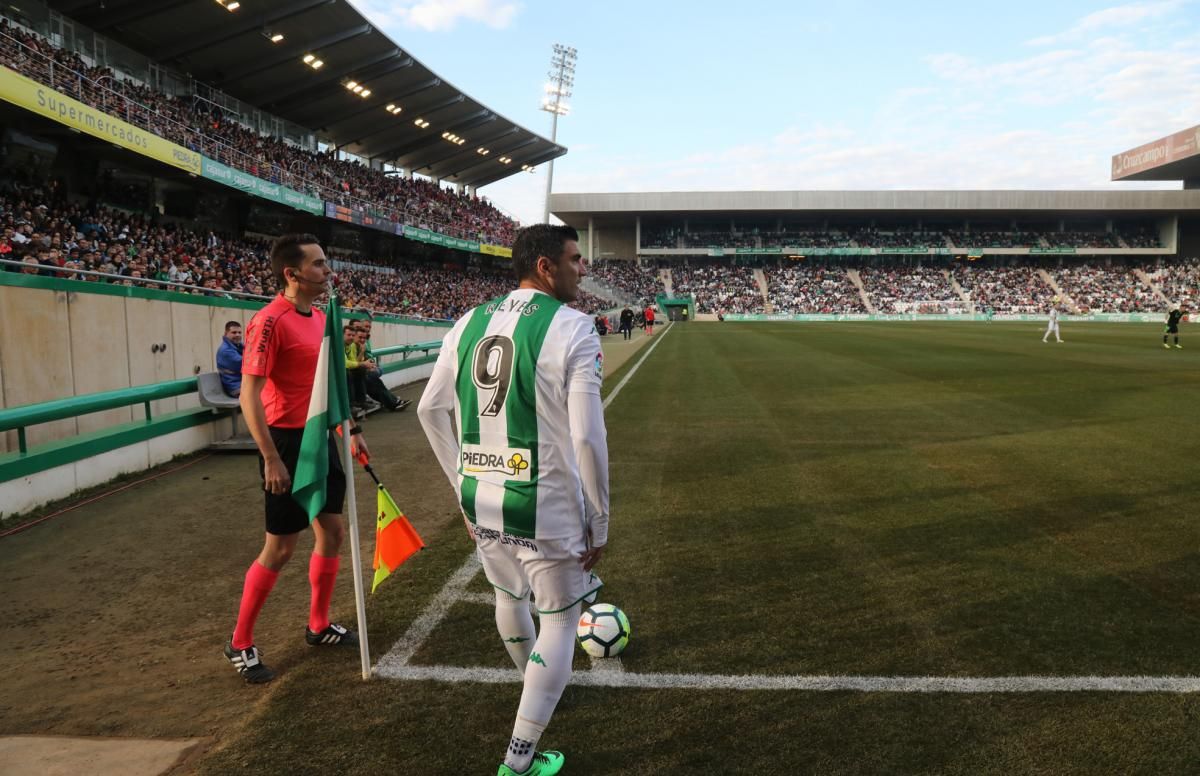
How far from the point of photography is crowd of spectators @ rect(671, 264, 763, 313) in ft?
231

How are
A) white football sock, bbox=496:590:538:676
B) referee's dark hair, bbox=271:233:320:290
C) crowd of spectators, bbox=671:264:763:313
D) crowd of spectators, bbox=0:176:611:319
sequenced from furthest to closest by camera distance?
crowd of spectators, bbox=671:264:763:313 < crowd of spectators, bbox=0:176:611:319 < referee's dark hair, bbox=271:233:320:290 < white football sock, bbox=496:590:538:676

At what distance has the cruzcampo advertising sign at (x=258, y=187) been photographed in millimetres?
24250

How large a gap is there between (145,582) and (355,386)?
731 centimetres

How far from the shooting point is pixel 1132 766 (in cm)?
274

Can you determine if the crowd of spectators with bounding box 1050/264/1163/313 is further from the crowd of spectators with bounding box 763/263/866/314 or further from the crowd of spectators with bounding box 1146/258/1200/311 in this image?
the crowd of spectators with bounding box 763/263/866/314

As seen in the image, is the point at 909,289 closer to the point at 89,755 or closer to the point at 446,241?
the point at 446,241

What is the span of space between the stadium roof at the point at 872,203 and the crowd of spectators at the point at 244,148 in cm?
2335

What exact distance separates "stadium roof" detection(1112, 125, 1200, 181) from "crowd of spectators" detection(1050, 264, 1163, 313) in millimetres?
10299

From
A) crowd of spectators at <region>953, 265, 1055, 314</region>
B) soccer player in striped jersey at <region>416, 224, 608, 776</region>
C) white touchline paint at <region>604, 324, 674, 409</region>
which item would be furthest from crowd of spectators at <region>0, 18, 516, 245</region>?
crowd of spectators at <region>953, 265, 1055, 314</region>

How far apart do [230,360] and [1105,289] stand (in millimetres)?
80894

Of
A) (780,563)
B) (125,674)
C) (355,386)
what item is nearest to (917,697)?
(780,563)

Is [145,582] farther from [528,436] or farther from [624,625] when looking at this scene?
[528,436]

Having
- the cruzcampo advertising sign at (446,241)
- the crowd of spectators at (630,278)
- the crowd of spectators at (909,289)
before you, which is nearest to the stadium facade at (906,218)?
the crowd of spectators at (909,289)

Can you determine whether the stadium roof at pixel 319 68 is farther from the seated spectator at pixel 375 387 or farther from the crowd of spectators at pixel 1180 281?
the crowd of spectators at pixel 1180 281
